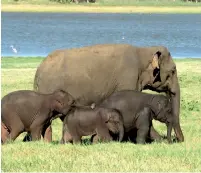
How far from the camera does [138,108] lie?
11.8 m

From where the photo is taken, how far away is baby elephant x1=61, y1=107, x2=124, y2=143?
11.2m

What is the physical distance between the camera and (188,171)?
8.95 m

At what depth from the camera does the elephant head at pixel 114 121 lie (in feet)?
36.8

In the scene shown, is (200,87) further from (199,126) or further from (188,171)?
(188,171)

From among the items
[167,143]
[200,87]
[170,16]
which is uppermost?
[167,143]

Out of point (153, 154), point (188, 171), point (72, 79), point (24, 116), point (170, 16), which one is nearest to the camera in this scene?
point (188, 171)

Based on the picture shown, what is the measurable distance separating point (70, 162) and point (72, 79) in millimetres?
4134

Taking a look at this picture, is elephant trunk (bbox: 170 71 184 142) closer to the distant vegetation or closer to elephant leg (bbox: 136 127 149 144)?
elephant leg (bbox: 136 127 149 144)

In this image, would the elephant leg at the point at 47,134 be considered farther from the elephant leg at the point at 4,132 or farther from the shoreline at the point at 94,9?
the shoreline at the point at 94,9

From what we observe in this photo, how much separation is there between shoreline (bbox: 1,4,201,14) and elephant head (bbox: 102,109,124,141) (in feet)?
244

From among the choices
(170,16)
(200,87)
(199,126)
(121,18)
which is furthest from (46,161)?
(170,16)

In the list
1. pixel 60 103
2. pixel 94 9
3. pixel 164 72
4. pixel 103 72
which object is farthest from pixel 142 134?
pixel 94 9

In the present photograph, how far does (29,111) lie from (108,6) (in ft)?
269

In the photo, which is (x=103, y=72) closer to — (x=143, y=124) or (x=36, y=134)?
(x=143, y=124)
